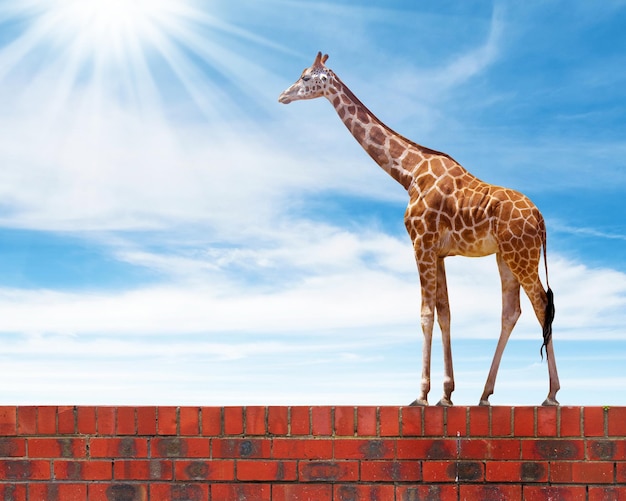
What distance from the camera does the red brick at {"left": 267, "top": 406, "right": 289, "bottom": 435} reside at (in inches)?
206

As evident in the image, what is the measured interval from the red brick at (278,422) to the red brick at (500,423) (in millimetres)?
1418

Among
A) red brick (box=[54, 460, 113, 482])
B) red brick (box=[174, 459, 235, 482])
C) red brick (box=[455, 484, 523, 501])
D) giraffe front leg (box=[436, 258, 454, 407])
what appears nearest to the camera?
red brick (box=[455, 484, 523, 501])

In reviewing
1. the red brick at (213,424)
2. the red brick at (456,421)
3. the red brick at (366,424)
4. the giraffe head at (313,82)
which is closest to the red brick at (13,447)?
the red brick at (213,424)

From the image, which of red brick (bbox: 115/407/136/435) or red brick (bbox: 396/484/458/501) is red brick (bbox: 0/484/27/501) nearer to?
red brick (bbox: 115/407/136/435)

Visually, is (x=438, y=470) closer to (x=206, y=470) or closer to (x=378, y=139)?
(x=206, y=470)

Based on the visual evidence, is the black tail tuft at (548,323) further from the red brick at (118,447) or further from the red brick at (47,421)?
the red brick at (47,421)

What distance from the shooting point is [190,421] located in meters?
5.32

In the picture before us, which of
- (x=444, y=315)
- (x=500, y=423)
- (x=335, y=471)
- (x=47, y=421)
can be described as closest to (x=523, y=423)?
(x=500, y=423)

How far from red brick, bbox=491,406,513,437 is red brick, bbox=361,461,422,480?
22.7 inches

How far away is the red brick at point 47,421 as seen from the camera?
547 cm

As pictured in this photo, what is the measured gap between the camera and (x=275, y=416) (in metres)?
5.26

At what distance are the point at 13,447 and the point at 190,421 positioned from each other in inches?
53.2

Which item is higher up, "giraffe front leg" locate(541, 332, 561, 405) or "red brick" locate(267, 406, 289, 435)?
"giraffe front leg" locate(541, 332, 561, 405)

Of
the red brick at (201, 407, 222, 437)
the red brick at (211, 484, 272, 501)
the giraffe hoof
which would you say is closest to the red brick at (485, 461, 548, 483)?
the giraffe hoof
